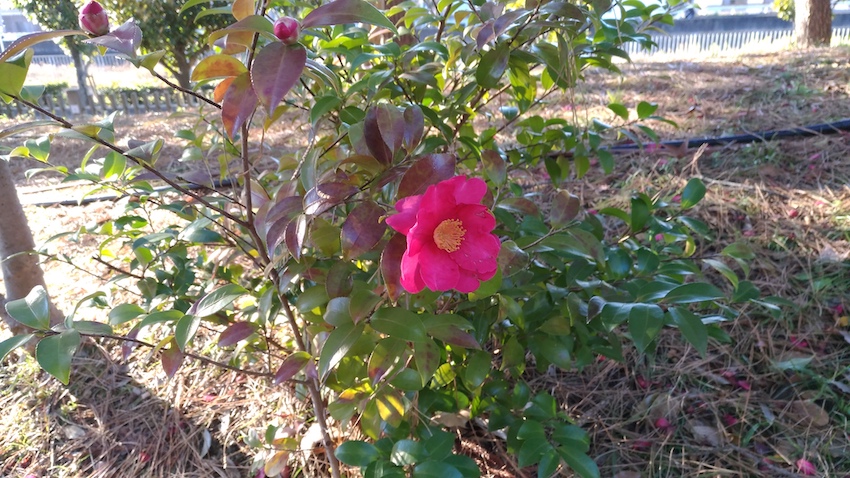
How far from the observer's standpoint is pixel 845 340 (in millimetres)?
1436

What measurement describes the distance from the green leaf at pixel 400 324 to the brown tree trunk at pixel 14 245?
115cm

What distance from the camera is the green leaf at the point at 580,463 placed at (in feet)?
2.90

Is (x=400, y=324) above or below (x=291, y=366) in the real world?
above

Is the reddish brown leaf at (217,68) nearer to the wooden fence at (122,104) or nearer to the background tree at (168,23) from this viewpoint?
the wooden fence at (122,104)

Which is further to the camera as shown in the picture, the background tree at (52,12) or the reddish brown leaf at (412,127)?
the background tree at (52,12)

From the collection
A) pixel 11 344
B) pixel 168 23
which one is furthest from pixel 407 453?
pixel 168 23

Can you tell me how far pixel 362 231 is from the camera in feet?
2.11

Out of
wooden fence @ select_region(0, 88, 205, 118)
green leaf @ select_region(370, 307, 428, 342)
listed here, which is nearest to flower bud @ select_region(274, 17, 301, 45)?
green leaf @ select_region(370, 307, 428, 342)

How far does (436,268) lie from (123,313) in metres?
0.65

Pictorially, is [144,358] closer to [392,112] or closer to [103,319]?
[103,319]

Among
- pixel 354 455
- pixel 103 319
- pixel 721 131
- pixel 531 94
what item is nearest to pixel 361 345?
pixel 354 455

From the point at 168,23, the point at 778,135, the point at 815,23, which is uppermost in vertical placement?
the point at 168,23

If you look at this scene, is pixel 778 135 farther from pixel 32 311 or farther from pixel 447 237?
pixel 32 311

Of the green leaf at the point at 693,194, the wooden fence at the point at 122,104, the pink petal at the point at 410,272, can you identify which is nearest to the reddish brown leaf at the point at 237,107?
the pink petal at the point at 410,272
